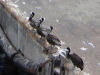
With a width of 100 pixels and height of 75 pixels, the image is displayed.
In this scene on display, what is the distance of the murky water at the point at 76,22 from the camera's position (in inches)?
142

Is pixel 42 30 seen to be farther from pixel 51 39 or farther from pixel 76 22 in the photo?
pixel 76 22

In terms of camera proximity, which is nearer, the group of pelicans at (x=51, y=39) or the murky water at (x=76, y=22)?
the group of pelicans at (x=51, y=39)

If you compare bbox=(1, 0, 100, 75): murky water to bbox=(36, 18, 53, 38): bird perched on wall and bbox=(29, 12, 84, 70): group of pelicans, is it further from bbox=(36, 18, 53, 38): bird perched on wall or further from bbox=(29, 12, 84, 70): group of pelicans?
bbox=(36, 18, 53, 38): bird perched on wall

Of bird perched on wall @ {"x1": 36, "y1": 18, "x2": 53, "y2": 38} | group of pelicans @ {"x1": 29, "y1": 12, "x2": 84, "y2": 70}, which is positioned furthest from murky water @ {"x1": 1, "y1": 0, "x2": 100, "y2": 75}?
bird perched on wall @ {"x1": 36, "y1": 18, "x2": 53, "y2": 38}

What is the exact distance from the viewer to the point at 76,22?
444 cm

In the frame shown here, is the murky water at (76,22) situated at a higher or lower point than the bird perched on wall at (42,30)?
lower

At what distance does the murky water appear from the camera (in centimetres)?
361

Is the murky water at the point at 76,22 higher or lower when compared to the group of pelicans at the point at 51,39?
lower

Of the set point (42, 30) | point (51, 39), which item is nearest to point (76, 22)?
point (42, 30)

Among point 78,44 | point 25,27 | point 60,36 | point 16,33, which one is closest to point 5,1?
point 16,33

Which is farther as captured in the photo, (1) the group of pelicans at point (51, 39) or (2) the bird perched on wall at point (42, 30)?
(2) the bird perched on wall at point (42, 30)

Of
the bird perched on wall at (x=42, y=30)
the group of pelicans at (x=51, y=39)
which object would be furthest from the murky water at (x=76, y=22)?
the bird perched on wall at (x=42, y=30)

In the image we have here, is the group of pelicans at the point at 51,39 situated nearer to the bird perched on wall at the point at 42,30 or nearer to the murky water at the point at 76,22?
the bird perched on wall at the point at 42,30

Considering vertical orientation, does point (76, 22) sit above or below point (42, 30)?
below
